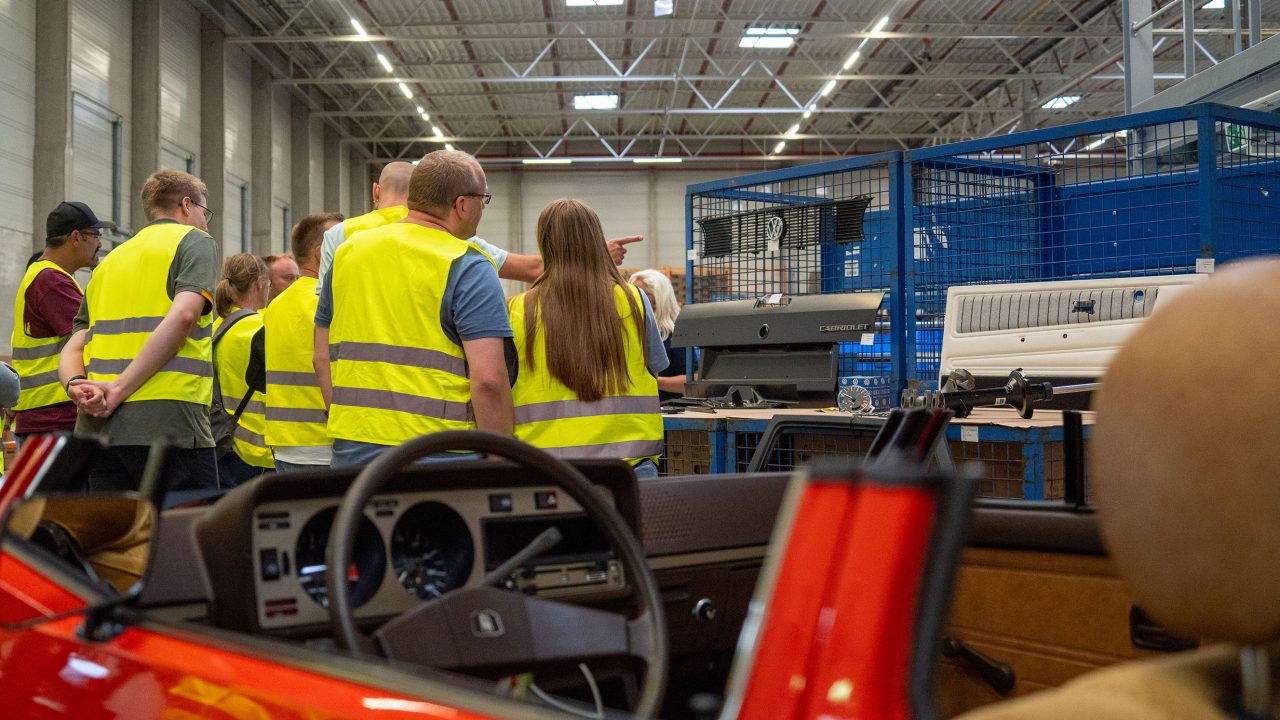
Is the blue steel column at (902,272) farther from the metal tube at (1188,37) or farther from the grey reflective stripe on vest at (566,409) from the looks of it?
the metal tube at (1188,37)

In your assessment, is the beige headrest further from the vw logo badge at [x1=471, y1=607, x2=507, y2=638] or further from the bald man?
the bald man

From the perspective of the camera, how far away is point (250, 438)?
4852 millimetres

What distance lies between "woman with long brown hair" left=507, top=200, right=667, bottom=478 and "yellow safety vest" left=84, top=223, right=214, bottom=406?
1266mm

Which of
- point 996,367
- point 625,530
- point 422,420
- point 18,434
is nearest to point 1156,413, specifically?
point 625,530

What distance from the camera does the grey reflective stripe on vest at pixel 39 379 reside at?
4.57 m

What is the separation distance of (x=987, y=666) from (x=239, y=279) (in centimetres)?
401

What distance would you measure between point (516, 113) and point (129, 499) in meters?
17.1

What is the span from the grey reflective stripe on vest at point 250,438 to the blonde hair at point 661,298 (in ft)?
6.80

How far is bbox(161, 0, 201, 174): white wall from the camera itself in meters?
13.0

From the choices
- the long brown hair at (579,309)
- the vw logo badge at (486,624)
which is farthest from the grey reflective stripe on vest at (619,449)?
the vw logo badge at (486,624)

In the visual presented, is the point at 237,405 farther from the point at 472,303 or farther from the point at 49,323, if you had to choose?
the point at 472,303

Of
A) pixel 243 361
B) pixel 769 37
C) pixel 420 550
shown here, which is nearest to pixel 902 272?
pixel 243 361

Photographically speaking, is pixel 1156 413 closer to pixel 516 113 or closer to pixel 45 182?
pixel 45 182

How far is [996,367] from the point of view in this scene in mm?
4188
